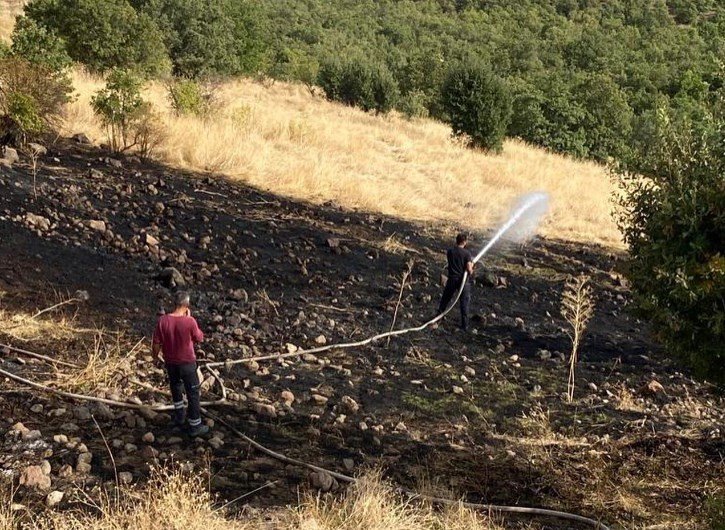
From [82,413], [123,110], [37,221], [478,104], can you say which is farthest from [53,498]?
[478,104]

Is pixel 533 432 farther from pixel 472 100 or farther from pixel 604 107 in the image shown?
pixel 604 107

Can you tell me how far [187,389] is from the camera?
5230mm

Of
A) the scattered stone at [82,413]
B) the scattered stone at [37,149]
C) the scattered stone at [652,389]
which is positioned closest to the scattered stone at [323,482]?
the scattered stone at [82,413]

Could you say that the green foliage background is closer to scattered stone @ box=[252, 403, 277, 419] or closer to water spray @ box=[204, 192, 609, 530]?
water spray @ box=[204, 192, 609, 530]

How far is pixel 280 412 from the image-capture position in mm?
6008

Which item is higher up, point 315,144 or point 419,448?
point 315,144

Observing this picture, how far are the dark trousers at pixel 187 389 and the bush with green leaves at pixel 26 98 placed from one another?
8273mm

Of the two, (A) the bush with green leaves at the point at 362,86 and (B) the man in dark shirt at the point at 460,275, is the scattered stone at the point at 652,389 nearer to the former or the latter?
(B) the man in dark shirt at the point at 460,275

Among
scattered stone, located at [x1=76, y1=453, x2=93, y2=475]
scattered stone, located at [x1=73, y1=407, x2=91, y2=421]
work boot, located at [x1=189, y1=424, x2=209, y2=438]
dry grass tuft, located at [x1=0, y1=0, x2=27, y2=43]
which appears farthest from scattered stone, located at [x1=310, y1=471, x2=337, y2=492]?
dry grass tuft, located at [x1=0, y1=0, x2=27, y2=43]

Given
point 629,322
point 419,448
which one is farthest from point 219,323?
point 629,322

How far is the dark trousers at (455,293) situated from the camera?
938 cm

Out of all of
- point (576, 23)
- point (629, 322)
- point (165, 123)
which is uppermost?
point (576, 23)

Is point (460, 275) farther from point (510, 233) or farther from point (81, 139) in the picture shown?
point (81, 139)

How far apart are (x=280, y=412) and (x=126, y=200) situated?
21.4 feet
